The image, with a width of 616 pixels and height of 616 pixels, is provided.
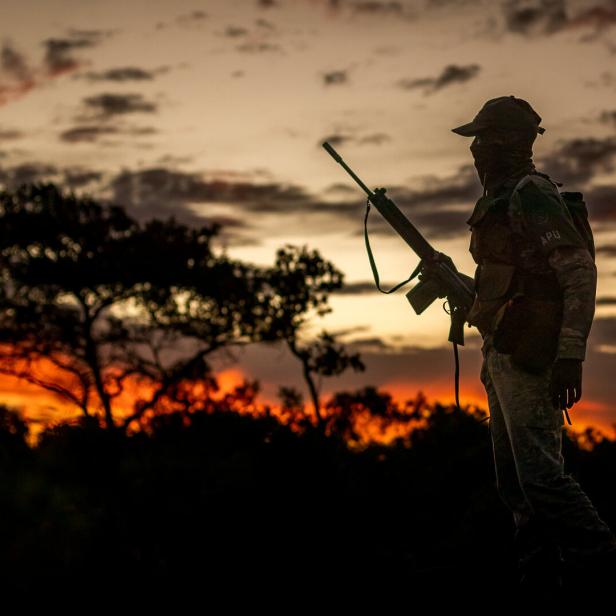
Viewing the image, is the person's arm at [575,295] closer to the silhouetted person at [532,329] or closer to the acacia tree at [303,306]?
the silhouetted person at [532,329]

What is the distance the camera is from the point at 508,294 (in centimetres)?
611

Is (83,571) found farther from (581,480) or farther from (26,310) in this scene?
(26,310)

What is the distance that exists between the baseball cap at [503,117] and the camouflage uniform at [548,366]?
15.1 inches

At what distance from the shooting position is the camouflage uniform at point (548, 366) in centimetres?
577

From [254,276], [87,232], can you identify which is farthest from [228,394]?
[87,232]

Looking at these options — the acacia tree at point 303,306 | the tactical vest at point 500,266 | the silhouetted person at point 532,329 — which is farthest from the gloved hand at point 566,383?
the acacia tree at point 303,306

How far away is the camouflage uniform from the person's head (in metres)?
0.16

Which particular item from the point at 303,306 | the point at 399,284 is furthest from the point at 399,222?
the point at 303,306

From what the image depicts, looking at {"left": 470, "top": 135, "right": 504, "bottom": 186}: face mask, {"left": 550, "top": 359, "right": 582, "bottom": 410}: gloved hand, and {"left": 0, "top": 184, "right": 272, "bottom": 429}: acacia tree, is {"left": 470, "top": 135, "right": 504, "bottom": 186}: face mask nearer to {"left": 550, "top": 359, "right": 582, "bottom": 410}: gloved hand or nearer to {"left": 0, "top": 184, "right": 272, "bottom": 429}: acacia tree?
{"left": 550, "top": 359, "right": 582, "bottom": 410}: gloved hand

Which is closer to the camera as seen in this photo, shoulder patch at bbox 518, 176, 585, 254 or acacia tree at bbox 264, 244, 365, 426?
shoulder patch at bbox 518, 176, 585, 254

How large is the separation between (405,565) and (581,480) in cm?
319

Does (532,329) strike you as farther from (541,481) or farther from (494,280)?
(541,481)

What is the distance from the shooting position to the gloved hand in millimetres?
5598

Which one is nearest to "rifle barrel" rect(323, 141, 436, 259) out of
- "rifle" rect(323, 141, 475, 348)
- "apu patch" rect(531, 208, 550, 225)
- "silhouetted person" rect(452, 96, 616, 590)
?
"rifle" rect(323, 141, 475, 348)
